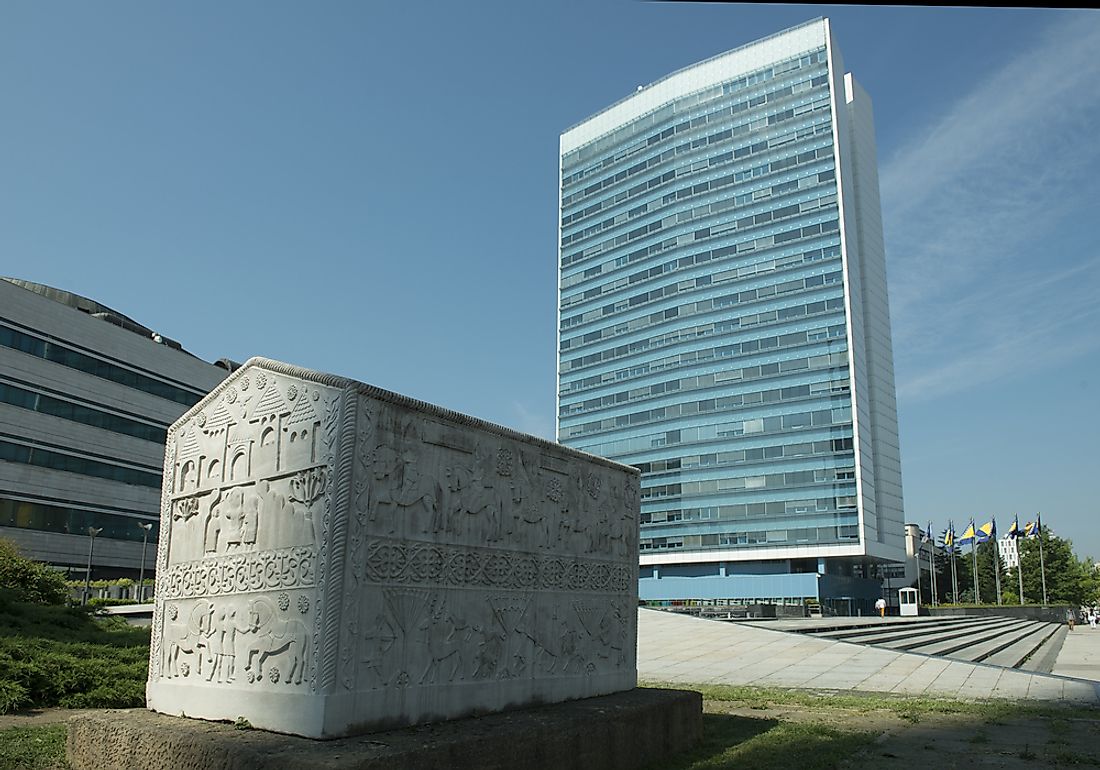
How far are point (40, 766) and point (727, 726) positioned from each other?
24.7ft

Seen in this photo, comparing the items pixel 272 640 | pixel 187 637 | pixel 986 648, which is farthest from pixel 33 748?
pixel 986 648

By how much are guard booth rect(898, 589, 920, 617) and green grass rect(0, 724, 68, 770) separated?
2291 inches

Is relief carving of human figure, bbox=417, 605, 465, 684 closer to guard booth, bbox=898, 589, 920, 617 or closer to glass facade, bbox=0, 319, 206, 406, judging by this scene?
glass facade, bbox=0, 319, 206, 406

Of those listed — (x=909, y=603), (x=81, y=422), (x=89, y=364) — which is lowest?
(x=909, y=603)

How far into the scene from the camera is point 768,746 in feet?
29.6

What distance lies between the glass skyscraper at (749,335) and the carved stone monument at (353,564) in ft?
178

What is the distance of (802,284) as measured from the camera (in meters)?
69.2

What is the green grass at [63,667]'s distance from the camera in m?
10.2

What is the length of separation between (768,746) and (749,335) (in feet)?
212

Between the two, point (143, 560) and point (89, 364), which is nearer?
point (89, 364)

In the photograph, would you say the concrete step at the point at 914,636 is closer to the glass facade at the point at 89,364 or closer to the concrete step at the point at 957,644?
the concrete step at the point at 957,644

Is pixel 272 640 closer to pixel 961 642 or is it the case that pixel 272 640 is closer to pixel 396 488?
pixel 396 488

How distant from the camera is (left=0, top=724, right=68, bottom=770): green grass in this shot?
276 inches

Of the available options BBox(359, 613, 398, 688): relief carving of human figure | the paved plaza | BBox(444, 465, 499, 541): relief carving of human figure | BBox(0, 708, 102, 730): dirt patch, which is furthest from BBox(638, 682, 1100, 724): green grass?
BBox(0, 708, 102, 730): dirt patch
